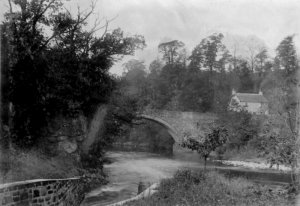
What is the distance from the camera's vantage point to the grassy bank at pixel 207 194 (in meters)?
9.88

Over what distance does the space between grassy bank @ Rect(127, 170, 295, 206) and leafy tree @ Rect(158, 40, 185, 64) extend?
42.9 m

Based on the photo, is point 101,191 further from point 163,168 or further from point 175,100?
point 175,100

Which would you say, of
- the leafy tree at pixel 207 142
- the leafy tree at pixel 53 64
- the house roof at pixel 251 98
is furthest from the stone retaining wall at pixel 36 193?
the house roof at pixel 251 98

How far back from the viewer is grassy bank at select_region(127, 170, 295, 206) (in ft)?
32.4

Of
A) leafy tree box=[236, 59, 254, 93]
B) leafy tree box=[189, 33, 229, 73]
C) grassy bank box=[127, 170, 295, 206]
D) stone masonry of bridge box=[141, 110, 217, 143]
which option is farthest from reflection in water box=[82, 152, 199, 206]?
leafy tree box=[236, 59, 254, 93]

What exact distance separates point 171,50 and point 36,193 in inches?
1928

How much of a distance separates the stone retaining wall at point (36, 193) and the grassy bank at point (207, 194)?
1765 millimetres

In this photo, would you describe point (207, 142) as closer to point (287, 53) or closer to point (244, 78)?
point (287, 53)

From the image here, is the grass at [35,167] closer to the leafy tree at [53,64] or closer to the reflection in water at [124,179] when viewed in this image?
the leafy tree at [53,64]

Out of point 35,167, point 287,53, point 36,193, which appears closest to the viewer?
point 36,193

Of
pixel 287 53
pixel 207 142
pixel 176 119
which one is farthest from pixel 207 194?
pixel 287 53

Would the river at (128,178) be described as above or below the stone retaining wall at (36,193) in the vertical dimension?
below

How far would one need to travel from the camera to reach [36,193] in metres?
7.80

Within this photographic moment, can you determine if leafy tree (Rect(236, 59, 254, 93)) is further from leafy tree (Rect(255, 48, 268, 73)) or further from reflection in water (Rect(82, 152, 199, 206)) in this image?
reflection in water (Rect(82, 152, 199, 206))
